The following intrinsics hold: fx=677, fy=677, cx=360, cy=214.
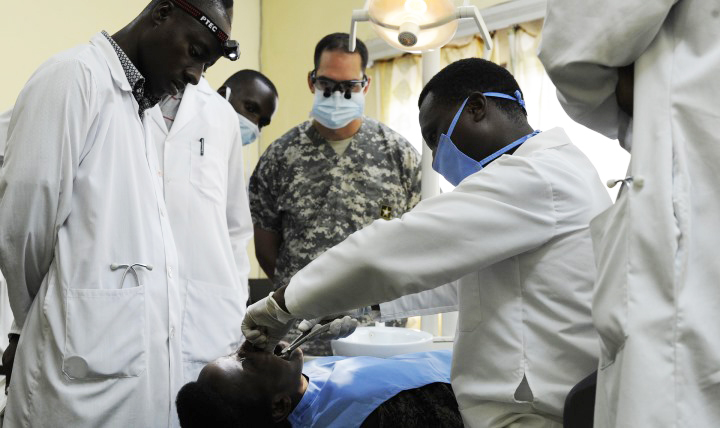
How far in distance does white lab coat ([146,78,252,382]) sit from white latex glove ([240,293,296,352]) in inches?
10.9

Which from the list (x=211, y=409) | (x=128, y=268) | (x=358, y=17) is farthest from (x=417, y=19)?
(x=211, y=409)

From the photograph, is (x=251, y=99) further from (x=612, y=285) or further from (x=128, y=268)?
(x=612, y=285)

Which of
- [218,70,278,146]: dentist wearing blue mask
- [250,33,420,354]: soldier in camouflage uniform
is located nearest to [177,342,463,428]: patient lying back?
[250,33,420,354]: soldier in camouflage uniform

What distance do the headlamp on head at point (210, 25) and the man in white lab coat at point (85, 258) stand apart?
190 millimetres

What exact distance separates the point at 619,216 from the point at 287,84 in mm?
3691

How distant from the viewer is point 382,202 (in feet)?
7.81

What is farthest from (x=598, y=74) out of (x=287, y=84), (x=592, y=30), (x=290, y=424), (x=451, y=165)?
(x=287, y=84)

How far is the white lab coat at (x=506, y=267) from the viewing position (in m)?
1.08

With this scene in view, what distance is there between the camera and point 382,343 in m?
1.83

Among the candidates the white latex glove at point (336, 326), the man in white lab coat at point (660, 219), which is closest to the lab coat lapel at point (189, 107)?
the white latex glove at point (336, 326)

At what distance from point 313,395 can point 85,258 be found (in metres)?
0.62

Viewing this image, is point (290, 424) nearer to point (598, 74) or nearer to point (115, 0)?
point (598, 74)

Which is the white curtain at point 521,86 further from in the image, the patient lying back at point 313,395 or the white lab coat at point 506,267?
the white lab coat at point 506,267

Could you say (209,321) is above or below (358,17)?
below
